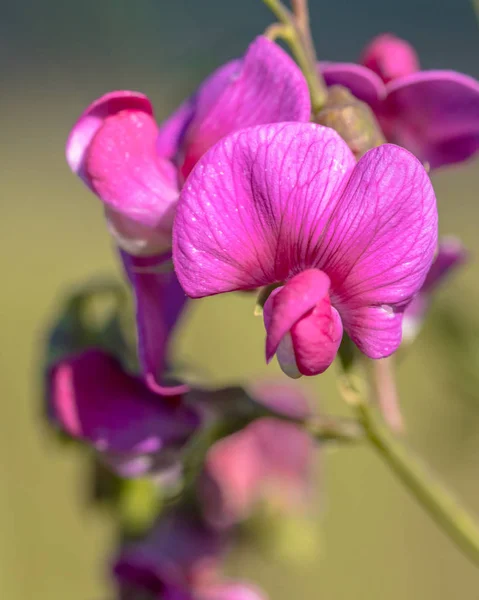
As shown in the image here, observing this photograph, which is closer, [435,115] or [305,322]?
[305,322]

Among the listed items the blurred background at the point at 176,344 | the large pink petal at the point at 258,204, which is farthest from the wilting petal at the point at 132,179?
the blurred background at the point at 176,344

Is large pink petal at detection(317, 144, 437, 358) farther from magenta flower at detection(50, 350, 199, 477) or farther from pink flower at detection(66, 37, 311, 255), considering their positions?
magenta flower at detection(50, 350, 199, 477)

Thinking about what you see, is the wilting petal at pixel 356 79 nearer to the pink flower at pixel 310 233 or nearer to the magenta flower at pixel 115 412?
the pink flower at pixel 310 233

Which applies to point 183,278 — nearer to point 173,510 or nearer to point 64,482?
point 173,510

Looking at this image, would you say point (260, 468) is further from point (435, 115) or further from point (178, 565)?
point (435, 115)

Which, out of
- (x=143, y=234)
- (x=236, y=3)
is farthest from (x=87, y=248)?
(x=143, y=234)

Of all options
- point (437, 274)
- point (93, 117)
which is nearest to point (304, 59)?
point (93, 117)

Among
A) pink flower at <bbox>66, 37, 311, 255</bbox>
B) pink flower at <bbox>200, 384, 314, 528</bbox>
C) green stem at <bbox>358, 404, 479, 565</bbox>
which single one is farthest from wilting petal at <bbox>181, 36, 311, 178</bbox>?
pink flower at <bbox>200, 384, 314, 528</bbox>
